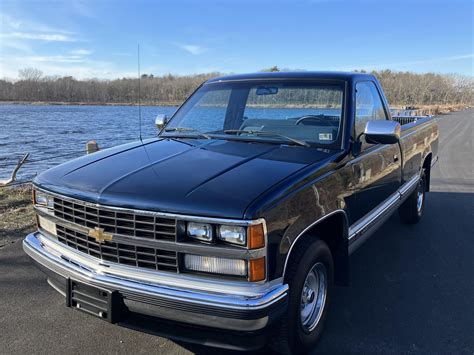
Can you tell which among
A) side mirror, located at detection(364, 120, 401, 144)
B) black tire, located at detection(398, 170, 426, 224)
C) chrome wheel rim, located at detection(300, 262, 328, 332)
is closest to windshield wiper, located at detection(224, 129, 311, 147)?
side mirror, located at detection(364, 120, 401, 144)

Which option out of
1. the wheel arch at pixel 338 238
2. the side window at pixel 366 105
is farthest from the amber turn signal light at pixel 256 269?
the side window at pixel 366 105

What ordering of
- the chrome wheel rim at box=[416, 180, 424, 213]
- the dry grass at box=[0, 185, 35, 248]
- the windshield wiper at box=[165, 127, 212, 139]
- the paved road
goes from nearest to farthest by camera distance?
the paved road < the windshield wiper at box=[165, 127, 212, 139] < the dry grass at box=[0, 185, 35, 248] < the chrome wheel rim at box=[416, 180, 424, 213]

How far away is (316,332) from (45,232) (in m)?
2.09

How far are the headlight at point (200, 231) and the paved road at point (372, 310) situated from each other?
113cm

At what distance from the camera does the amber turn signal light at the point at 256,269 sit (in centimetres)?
222

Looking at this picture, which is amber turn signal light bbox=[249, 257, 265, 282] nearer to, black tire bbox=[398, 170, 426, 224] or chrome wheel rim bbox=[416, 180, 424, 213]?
black tire bbox=[398, 170, 426, 224]

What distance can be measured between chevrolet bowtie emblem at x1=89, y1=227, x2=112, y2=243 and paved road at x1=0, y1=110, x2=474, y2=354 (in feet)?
3.08

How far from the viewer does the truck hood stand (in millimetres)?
2287

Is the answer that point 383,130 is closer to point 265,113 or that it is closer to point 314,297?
point 265,113

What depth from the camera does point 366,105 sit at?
13.1ft

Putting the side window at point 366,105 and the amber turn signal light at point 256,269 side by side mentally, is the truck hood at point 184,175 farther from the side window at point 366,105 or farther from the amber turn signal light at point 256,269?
the side window at point 366,105

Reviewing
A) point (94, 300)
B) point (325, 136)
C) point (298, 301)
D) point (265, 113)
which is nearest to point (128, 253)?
point (94, 300)

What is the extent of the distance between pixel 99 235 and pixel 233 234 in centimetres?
85

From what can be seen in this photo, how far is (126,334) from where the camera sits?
123 inches
